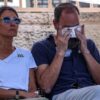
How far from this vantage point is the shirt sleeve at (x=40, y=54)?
3.72m

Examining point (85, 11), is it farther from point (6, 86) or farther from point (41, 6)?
point (6, 86)

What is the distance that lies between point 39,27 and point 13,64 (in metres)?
3.50

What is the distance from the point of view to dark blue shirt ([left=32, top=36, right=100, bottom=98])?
3.70 meters

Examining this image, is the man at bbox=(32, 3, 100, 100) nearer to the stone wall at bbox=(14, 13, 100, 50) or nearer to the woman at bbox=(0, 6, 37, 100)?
the woman at bbox=(0, 6, 37, 100)

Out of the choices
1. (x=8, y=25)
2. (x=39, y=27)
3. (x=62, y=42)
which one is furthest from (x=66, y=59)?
(x=39, y=27)

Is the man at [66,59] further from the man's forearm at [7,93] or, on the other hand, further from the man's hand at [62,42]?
the man's forearm at [7,93]

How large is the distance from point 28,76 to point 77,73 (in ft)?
1.42

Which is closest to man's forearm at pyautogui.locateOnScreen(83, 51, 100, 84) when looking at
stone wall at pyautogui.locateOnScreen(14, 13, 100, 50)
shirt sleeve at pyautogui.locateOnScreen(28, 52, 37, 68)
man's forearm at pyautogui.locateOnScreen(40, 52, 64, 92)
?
man's forearm at pyautogui.locateOnScreen(40, 52, 64, 92)

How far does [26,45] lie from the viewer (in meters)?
6.87

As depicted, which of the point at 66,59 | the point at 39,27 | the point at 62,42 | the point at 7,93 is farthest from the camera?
the point at 39,27

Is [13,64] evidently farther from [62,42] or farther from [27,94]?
[62,42]

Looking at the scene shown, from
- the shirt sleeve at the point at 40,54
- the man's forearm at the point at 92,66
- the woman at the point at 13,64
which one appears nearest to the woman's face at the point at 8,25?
the woman at the point at 13,64

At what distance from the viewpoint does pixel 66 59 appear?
3.79 metres

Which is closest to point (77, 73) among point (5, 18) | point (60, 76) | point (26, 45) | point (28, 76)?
point (60, 76)
